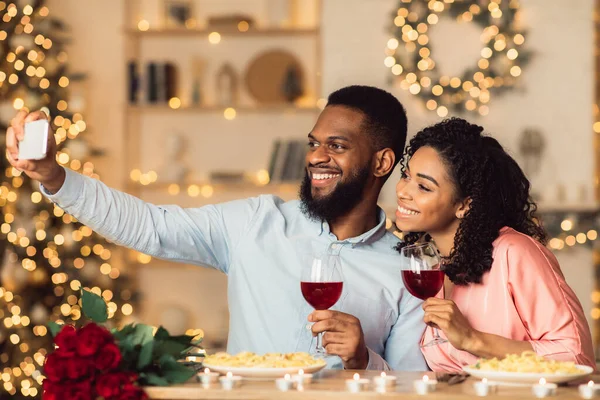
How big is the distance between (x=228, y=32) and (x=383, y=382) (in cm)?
394

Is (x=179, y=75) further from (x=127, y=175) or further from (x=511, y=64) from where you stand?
(x=511, y=64)

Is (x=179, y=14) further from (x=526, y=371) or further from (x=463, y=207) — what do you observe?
(x=526, y=371)

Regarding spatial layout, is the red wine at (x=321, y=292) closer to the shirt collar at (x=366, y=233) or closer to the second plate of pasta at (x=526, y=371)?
Result: the second plate of pasta at (x=526, y=371)

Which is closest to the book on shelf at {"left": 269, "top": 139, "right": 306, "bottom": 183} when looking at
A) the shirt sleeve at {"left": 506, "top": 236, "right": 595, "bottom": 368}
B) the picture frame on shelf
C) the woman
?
the picture frame on shelf

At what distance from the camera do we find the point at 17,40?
15.7 ft

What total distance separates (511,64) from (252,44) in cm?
154

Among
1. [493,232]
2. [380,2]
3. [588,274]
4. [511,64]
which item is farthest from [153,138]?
[493,232]

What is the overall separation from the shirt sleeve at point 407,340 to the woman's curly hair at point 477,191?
0.21 meters

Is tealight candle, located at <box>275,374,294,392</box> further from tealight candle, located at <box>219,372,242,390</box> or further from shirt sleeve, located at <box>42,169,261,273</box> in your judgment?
shirt sleeve, located at <box>42,169,261,273</box>

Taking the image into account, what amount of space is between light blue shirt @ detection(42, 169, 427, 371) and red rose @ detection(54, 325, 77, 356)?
634mm

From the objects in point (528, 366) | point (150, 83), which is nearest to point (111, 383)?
point (528, 366)

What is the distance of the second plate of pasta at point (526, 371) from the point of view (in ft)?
5.46

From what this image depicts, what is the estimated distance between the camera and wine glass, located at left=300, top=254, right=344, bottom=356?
6.42 feet

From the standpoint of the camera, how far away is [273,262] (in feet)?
8.24
